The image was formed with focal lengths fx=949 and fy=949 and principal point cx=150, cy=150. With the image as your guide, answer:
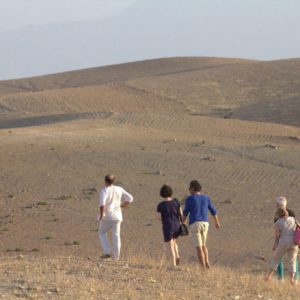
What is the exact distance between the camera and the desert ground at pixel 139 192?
1123 cm

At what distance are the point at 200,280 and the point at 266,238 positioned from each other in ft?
28.1

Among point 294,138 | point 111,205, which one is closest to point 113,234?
point 111,205

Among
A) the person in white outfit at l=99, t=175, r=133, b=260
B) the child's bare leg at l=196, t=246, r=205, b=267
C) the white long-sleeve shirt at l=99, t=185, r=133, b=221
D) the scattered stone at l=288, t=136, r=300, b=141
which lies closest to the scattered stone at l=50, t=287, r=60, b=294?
the person in white outfit at l=99, t=175, r=133, b=260

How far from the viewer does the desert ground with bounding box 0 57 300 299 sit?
442 inches

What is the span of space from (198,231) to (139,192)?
11591mm

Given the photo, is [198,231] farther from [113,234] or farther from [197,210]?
[113,234]

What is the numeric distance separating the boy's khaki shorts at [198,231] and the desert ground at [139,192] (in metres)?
0.47

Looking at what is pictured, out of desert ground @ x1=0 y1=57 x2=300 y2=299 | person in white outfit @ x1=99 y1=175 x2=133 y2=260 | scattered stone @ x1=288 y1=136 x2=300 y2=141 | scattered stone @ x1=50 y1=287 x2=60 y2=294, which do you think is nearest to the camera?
scattered stone @ x1=50 y1=287 x2=60 y2=294

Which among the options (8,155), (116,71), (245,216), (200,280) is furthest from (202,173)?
(116,71)

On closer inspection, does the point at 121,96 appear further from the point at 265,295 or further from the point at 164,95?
the point at 265,295

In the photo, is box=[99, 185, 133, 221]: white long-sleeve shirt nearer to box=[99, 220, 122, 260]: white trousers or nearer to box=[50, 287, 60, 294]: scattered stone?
box=[99, 220, 122, 260]: white trousers

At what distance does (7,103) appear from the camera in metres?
53.1

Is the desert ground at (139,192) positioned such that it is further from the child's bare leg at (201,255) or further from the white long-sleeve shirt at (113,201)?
the white long-sleeve shirt at (113,201)

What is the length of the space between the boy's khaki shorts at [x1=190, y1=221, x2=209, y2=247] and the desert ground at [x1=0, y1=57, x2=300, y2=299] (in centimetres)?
47
